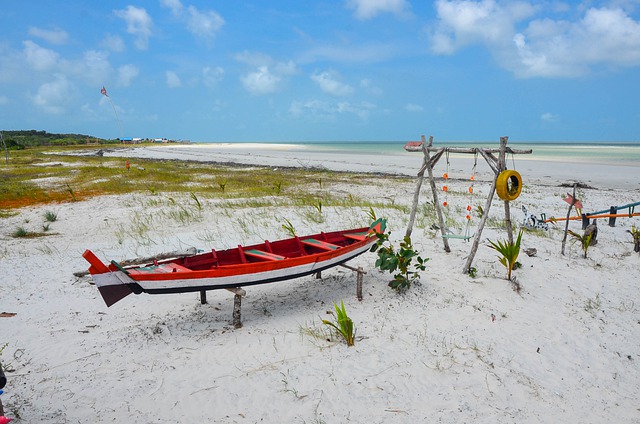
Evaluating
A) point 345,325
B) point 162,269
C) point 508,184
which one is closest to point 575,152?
point 508,184

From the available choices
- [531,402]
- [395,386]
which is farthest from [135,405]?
[531,402]

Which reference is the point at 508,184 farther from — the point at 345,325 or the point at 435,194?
the point at 345,325

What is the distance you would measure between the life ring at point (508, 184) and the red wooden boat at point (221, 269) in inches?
80.5

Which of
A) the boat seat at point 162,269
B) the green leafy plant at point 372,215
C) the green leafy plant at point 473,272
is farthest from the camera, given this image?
the green leafy plant at point 372,215

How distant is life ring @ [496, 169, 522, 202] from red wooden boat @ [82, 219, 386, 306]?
6.71 ft

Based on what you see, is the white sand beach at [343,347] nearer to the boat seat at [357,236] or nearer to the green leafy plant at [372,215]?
the boat seat at [357,236]

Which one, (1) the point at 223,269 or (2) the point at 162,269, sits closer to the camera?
(1) the point at 223,269

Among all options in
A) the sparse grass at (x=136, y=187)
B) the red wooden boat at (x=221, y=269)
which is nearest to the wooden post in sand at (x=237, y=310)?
the red wooden boat at (x=221, y=269)

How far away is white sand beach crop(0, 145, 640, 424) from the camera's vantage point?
13.4 ft

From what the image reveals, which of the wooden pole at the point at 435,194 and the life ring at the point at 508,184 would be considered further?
the wooden pole at the point at 435,194

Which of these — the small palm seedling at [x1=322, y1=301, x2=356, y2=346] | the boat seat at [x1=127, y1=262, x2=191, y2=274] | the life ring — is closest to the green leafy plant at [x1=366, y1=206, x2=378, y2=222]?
the life ring

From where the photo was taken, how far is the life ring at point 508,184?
6.80 meters

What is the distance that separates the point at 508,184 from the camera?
6996mm

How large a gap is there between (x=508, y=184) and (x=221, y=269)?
4990 millimetres
